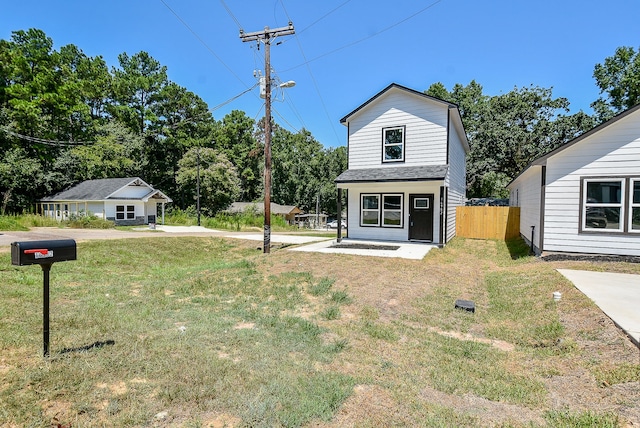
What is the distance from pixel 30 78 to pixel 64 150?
800 centimetres

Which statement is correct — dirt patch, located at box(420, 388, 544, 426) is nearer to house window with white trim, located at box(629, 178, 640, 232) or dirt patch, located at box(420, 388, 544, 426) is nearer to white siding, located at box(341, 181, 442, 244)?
house window with white trim, located at box(629, 178, 640, 232)

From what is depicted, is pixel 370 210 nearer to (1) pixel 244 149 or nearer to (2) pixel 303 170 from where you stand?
(2) pixel 303 170

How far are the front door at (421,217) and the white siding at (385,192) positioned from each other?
0.54ft

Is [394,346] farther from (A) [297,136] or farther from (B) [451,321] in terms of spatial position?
(A) [297,136]

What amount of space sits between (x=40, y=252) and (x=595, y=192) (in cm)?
1259

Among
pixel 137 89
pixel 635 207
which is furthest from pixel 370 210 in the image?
pixel 137 89

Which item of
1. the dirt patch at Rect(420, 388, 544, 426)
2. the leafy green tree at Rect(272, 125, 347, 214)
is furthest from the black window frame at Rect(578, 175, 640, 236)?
the leafy green tree at Rect(272, 125, 347, 214)

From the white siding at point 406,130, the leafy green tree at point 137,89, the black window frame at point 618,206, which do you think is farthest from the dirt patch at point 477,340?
the leafy green tree at point 137,89

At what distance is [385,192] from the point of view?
14422 mm

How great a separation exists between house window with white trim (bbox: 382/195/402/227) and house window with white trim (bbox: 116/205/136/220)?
24749 millimetres

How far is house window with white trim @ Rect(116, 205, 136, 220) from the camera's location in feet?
93.4

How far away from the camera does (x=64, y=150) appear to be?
115 ft

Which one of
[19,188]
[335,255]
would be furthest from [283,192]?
[335,255]

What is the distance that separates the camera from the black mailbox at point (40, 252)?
336cm
